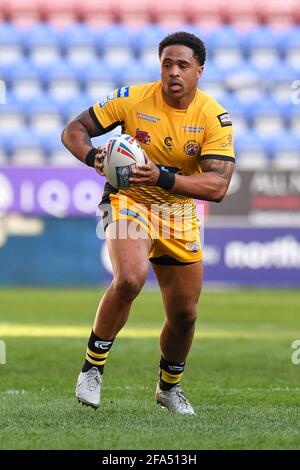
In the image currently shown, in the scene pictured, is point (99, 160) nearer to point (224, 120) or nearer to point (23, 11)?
point (224, 120)

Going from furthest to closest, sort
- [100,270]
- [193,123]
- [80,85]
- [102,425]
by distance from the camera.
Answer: [80,85] < [100,270] < [193,123] < [102,425]

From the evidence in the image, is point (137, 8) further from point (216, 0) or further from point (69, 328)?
point (69, 328)

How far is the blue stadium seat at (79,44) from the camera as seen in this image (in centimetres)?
2259

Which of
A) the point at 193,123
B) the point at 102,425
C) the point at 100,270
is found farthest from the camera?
the point at 100,270

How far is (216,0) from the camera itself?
76.0ft

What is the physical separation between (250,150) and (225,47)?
2.91 meters

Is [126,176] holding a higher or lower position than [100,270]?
higher

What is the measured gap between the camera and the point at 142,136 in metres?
6.20

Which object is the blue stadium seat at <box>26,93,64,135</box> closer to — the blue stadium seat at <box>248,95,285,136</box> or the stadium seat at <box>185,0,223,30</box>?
the stadium seat at <box>185,0,223,30</box>

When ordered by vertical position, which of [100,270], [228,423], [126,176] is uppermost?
[126,176]

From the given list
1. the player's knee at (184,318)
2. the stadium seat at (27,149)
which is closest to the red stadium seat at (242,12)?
the stadium seat at (27,149)

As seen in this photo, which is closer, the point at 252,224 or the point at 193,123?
the point at 193,123

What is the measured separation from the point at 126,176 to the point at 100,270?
12.4 metres

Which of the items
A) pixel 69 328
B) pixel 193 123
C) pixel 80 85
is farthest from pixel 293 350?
pixel 80 85
